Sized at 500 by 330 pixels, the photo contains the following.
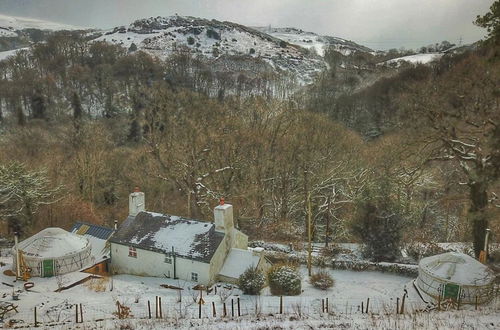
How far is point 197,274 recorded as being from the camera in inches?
853

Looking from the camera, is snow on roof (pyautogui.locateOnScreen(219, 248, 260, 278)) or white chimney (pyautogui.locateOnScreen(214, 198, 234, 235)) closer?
snow on roof (pyautogui.locateOnScreen(219, 248, 260, 278))

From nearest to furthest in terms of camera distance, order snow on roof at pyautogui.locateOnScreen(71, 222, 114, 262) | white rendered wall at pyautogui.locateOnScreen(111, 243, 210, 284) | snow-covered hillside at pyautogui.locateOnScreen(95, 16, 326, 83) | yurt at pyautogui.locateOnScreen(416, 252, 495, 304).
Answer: yurt at pyautogui.locateOnScreen(416, 252, 495, 304), white rendered wall at pyautogui.locateOnScreen(111, 243, 210, 284), snow on roof at pyautogui.locateOnScreen(71, 222, 114, 262), snow-covered hillside at pyautogui.locateOnScreen(95, 16, 326, 83)

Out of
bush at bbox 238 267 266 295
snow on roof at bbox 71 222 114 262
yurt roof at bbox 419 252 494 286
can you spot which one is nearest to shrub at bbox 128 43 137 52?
snow on roof at bbox 71 222 114 262

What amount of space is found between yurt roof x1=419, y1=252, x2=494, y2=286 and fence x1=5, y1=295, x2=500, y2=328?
122 centimetres

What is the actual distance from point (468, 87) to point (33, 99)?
78.1 m

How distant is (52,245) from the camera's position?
23297mm

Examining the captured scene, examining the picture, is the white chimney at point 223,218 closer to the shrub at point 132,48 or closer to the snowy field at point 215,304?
the snowy field at point 215,304

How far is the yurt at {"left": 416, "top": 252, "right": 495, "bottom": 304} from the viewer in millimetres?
18781

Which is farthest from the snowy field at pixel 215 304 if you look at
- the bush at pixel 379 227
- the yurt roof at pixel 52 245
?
the bush at pixel 379 227

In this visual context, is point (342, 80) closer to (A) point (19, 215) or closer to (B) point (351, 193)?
(B) point (351, 193)

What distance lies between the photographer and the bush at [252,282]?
19.6 meters

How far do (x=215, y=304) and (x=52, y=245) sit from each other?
37.1 ft

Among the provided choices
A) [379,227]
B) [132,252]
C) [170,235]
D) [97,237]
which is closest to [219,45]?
[97,237]

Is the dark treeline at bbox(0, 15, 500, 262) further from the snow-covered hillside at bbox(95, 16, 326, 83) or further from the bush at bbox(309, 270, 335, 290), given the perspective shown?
the snow-covered hillside at bbox(95, 16, 326, 83)
